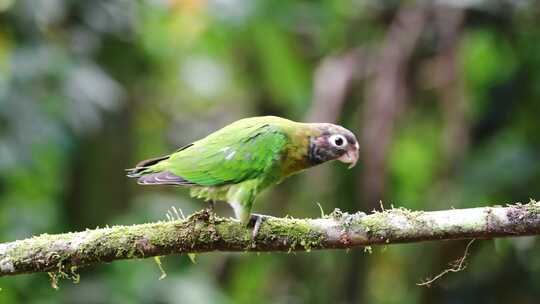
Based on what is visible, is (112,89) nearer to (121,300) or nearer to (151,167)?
(121,300)

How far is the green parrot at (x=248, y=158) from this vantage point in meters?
4.59

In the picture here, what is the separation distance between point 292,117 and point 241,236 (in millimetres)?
4773

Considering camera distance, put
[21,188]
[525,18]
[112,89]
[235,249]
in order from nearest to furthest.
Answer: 1. [235,249]
2. [112,89]
3. [525,18]
4. [21,188]

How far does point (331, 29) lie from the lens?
8.80 meters

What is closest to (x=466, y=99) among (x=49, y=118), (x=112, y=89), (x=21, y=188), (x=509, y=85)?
(x=509, y=85)

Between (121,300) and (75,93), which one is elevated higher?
(75,93)

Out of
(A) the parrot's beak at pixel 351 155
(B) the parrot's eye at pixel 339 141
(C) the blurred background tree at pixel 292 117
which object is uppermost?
(B) the parrot's eye at pixel 339 141

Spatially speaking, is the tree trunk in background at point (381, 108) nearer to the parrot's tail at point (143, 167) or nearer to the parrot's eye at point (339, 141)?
the parrot's eye at point (339, 141)

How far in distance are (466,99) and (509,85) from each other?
450 millimetres

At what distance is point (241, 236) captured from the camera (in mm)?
4102

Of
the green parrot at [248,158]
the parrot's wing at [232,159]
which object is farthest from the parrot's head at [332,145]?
the parrot's wing at [232,159]

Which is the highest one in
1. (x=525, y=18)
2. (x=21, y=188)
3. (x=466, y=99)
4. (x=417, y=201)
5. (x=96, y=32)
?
(x=96, y=32)

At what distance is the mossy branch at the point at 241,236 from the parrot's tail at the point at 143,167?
0.78m

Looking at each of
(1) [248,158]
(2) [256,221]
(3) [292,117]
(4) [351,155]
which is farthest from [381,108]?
(2) [256,221]
